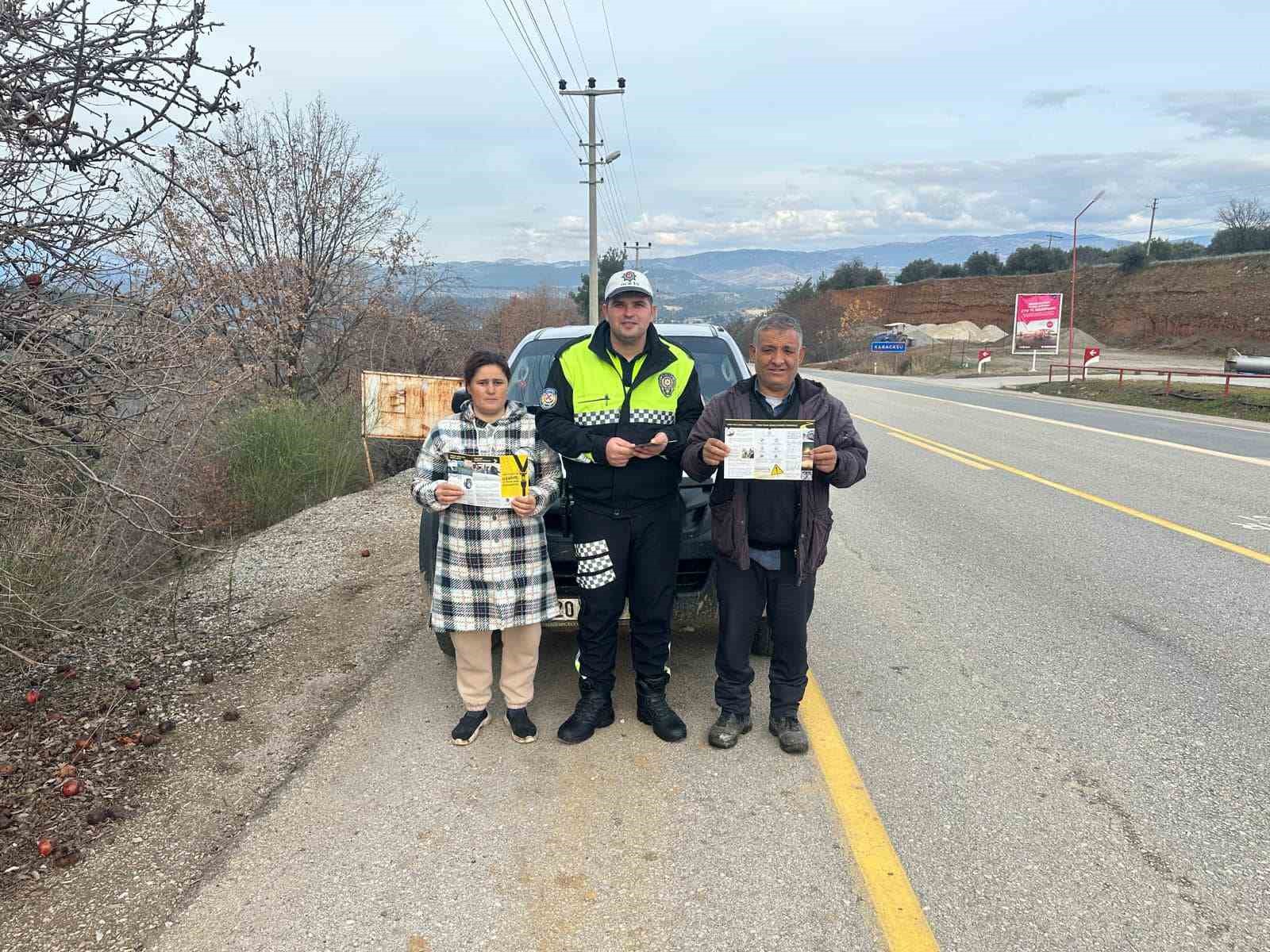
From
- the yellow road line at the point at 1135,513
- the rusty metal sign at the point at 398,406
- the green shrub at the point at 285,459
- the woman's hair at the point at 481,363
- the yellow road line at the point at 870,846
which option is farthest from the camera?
the rusty metal sign at the point at 398,406

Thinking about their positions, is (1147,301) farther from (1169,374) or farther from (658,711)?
(658,711)

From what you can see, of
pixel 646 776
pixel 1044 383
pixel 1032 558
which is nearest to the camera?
pixel 646 776

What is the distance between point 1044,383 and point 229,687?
101 ft

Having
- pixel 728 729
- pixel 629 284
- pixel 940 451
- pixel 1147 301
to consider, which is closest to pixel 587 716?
pixel 728 729

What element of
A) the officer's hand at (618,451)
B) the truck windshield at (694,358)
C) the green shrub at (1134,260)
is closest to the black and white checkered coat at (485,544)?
the officer's hand at (618,451)

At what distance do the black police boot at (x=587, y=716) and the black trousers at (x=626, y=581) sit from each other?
52 mm

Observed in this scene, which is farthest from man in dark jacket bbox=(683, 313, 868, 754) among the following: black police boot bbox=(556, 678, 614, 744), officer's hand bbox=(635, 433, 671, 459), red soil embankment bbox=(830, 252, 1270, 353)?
red soil embankment bbox=(830, 252, 1270, 353)

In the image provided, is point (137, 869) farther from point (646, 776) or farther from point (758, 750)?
point (758, 750)

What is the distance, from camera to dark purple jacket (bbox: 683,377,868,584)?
3662 mm

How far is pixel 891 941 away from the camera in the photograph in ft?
8.26

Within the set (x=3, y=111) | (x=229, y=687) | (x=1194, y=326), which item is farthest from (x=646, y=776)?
(x=1194, y=326)

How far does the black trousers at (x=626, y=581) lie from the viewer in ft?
12.4

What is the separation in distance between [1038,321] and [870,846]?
5187 centimetres

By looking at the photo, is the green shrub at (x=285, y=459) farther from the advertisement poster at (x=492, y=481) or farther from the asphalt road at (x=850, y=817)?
the advertisement poster at (x=492, y=481)
